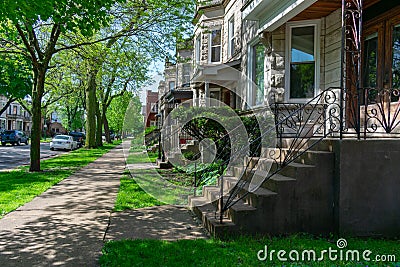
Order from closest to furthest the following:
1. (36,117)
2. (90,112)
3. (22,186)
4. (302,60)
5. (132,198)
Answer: (132,198)
(302,60)
(22,186)
(36,117)
(90,112)

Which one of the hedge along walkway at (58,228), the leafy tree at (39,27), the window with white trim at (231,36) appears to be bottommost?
the hedge along walkway at (58,228)

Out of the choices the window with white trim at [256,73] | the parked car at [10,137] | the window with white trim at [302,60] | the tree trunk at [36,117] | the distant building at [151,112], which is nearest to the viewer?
the window with white trim at [302,60]

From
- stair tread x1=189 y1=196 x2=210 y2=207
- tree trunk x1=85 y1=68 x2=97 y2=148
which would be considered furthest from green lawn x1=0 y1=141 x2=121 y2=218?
tree trunk x1=85 y1=68 x2=97 y2=148

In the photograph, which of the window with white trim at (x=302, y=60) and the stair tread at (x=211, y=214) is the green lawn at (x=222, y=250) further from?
the window with white trim at (x=302, y=60)

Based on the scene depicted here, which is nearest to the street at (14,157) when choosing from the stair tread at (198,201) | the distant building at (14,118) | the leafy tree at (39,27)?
the leafy tree at (39,27)

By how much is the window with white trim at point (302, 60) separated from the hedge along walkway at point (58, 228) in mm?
5523

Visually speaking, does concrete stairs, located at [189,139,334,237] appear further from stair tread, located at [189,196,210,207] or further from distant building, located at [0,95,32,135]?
distant building, located at [0,95,32,135]

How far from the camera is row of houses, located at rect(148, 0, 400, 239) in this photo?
512 cm

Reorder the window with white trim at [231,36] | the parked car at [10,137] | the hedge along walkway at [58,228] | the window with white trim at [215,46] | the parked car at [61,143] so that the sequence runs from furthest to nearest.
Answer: the parked car at [10,137] < the parked car at [61,143] < the window with white trim at [215,46] < the window with white trim at [231,36] < the hedge along walkway at [58,228]

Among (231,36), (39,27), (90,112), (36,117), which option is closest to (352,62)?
(231,36)

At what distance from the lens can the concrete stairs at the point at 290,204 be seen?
5000 millimetres

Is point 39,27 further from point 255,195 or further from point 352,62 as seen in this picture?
point 255,195

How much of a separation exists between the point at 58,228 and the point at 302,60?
7.04m

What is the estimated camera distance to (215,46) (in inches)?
690
